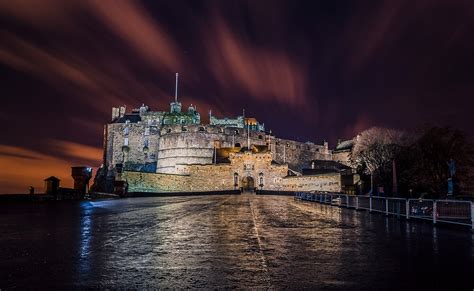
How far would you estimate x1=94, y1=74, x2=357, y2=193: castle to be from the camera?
59300mm

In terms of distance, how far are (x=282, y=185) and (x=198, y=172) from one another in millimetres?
13506

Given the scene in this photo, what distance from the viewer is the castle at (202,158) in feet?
195

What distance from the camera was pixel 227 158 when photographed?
231 ft

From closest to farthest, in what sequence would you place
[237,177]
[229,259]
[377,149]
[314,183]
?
[229,259] → [377,149] → [314,183] → [237,177]

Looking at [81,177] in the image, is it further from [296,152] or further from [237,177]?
[296,152]

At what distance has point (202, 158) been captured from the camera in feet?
244

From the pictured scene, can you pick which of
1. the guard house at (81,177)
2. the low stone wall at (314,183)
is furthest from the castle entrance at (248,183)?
the guard house at (81,177)

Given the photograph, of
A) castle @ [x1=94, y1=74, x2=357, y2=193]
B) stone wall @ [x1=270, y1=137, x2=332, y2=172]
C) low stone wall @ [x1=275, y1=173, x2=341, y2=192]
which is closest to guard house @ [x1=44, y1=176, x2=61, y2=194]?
castle @ [x1=94, y1=74, x2=357, y2=193]

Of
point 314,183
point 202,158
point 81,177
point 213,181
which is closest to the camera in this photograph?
point 81,177

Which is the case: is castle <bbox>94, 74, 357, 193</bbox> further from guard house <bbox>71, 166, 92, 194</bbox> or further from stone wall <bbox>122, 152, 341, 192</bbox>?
guard house <bbox>71, 166, 92, 194</bbox>

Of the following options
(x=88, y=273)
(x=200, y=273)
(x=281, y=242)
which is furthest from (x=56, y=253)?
(x=281, y=242)

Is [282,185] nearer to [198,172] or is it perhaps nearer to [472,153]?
[198,172]

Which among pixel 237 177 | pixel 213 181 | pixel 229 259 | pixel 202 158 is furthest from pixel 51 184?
pixel 202 158

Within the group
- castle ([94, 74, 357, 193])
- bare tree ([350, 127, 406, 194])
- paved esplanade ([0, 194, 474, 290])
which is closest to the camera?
paved esplanade ([0, 194, 474, 290])
